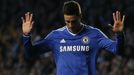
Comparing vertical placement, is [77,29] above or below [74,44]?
above

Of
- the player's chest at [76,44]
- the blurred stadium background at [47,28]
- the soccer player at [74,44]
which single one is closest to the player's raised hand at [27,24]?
the soccer player at [74,44]

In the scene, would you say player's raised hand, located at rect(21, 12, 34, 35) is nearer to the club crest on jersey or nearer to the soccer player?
the soccer player

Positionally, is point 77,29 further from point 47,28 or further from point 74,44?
point 47,28

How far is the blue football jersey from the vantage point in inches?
266

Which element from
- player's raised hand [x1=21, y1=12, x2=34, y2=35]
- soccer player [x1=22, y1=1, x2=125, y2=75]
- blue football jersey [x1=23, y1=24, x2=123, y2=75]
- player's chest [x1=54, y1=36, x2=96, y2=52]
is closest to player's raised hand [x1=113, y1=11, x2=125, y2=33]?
soccer player [x1=22, y1=1, x2=125, y2=75]

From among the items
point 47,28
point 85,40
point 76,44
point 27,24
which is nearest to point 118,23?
point 85,40

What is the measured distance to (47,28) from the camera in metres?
15.3

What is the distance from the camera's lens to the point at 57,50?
6926 mm

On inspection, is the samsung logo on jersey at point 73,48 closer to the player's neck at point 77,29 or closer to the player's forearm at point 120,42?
the player's neck at point 77,29

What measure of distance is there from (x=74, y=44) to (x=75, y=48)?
65 millimetres

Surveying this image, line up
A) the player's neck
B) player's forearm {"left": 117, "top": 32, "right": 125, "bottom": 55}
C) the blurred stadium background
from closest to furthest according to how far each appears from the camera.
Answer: player's forearm {"left": 117, "top": 32, "right": 125, "bottom": 55} < the player's neck < the blurred stadium background

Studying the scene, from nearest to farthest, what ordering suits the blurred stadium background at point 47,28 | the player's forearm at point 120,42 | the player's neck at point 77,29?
the player's forearm at point 120,42 → the player's neck at point 77,29 → the blurred stadium background at point 47,28

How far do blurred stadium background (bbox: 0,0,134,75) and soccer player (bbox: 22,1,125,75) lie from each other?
5461 mm

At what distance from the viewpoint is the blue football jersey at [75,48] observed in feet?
22.2
